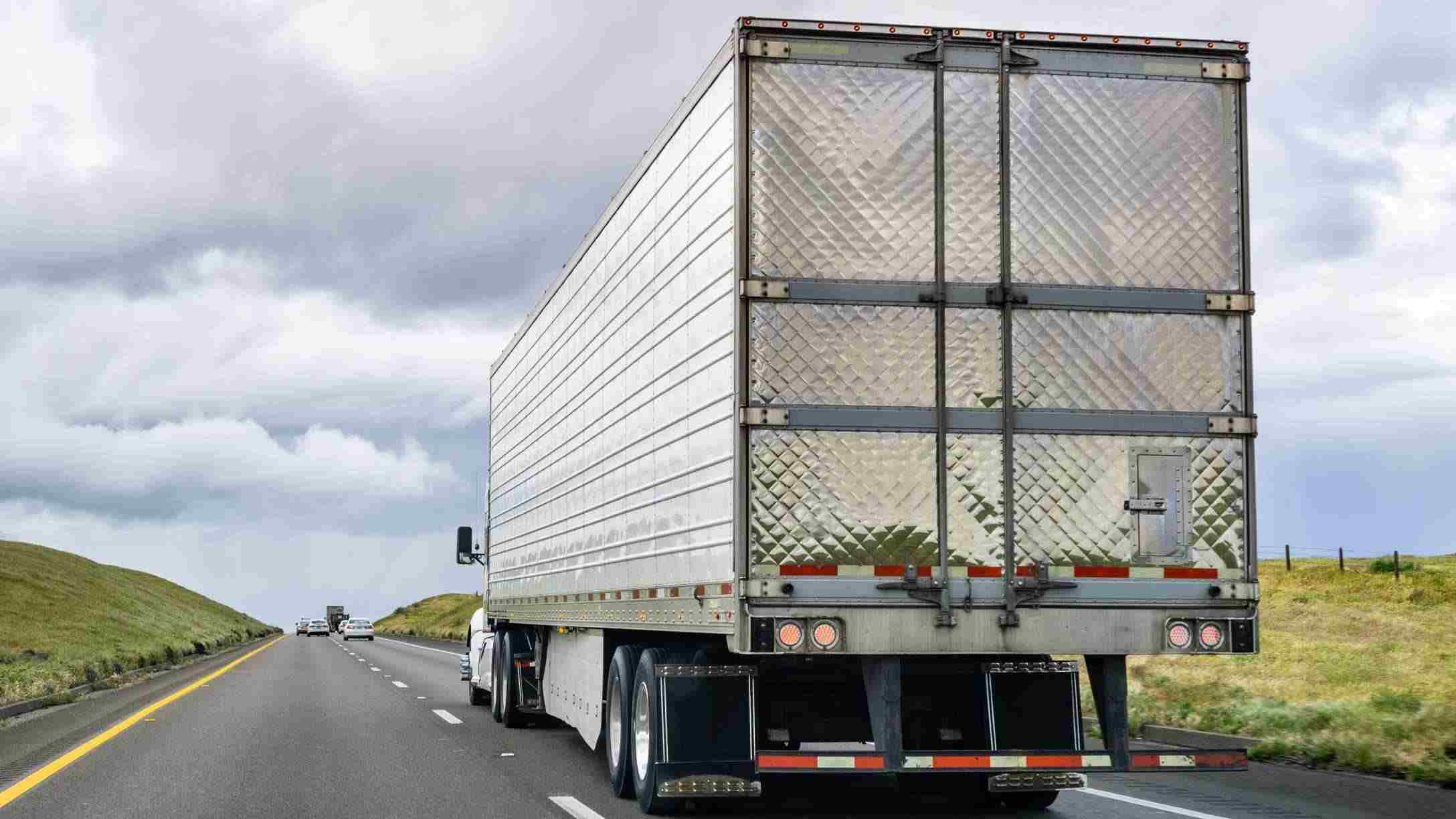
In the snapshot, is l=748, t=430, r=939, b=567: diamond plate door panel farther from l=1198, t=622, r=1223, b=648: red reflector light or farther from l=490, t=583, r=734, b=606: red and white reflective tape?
l=1198, t=622, r=1223, b=648: red reflector light

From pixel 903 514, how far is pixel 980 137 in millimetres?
2199

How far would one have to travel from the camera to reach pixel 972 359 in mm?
8562

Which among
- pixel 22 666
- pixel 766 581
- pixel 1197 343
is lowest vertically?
pixel 22 666

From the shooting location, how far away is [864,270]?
8500 millimetres

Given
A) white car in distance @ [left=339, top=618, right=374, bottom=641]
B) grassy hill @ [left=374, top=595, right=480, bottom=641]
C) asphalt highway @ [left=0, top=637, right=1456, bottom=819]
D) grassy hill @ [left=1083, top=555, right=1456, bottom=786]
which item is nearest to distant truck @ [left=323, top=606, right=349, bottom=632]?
grassy hill @ [left=374, top=595, right=480, bottom=641]

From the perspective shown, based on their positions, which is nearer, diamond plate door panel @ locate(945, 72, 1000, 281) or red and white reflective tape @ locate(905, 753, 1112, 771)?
red and white reflective tape @ locate(905, 753, 1112, 771)

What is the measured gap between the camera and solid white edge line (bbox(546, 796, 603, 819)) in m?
9.72

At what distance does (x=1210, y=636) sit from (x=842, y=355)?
8.67ft

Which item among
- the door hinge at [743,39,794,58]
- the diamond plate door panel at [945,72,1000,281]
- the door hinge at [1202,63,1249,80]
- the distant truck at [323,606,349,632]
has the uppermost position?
the door hinge at [1202,63,1249,80]

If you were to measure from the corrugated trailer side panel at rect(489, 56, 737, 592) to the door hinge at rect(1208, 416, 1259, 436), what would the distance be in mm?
2795

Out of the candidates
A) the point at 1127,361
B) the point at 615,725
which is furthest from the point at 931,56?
the point at 615,725

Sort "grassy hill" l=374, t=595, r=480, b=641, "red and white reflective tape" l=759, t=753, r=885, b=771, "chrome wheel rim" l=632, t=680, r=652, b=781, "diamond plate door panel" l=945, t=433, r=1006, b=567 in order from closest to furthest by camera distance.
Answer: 1. "red and white reflective tape" l=759, t=753, r=885, b=771
2. "diamond plate door panel" l=945, t=433, r=1006, b=567
3. "chrome wheel rim" l=632, t=680, r=652, b=781
4. "grassy hill" l=374, t=595, r=480, b=641

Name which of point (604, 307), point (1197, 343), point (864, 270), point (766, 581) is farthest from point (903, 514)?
point (604, 307)

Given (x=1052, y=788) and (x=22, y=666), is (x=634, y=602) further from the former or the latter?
(x=22, y=666)
